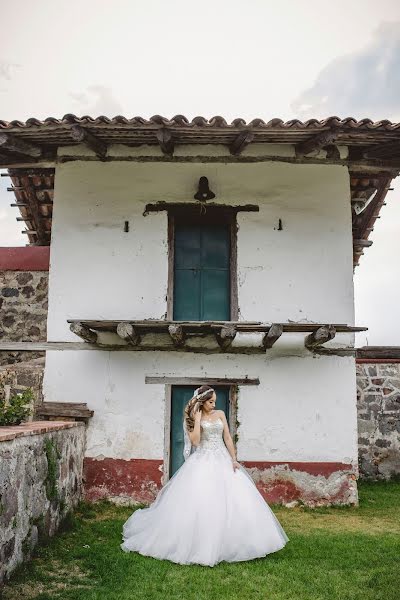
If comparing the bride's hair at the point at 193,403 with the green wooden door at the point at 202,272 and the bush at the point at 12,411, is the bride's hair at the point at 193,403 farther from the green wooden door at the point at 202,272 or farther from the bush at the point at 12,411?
the green wooden door at the point at 202,272

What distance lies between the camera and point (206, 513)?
4887mm

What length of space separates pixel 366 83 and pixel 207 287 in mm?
5807

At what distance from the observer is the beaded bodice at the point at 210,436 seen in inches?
216

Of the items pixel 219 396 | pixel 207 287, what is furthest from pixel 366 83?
pixel 219 396

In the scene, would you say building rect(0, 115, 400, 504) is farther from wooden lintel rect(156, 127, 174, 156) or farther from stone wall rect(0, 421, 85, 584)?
stone wall rect(0, 421, 85, 584)

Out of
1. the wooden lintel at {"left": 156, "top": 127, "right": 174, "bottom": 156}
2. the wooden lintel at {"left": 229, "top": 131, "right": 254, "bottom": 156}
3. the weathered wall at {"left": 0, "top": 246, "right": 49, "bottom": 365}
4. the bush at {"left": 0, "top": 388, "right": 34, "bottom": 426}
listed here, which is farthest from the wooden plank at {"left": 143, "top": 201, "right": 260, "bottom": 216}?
the bush at {"left": 0, "top": 388, "right": 34, "bottom": 426}

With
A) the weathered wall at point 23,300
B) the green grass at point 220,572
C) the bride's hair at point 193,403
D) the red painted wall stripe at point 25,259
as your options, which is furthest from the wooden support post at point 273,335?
the red painted wall stripe at point 25,259

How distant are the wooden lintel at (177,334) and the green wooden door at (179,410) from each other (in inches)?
27.6

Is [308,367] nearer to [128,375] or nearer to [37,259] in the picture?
[128,375]

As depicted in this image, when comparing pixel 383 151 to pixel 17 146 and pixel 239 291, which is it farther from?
pixel 17 146

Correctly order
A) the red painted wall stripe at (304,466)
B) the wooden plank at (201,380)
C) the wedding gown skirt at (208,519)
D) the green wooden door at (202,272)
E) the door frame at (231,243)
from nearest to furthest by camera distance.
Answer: the wedding gown skirt at (208,519) → the red painted wall stripe at (304,466) → the wooden plank at (201,380) → the door frame at (231,243) → the green wooden door at (202,272)

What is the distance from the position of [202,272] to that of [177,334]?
137cm

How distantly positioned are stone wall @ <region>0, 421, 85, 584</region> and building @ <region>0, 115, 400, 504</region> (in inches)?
47.0

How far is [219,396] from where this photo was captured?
7.37 metres
